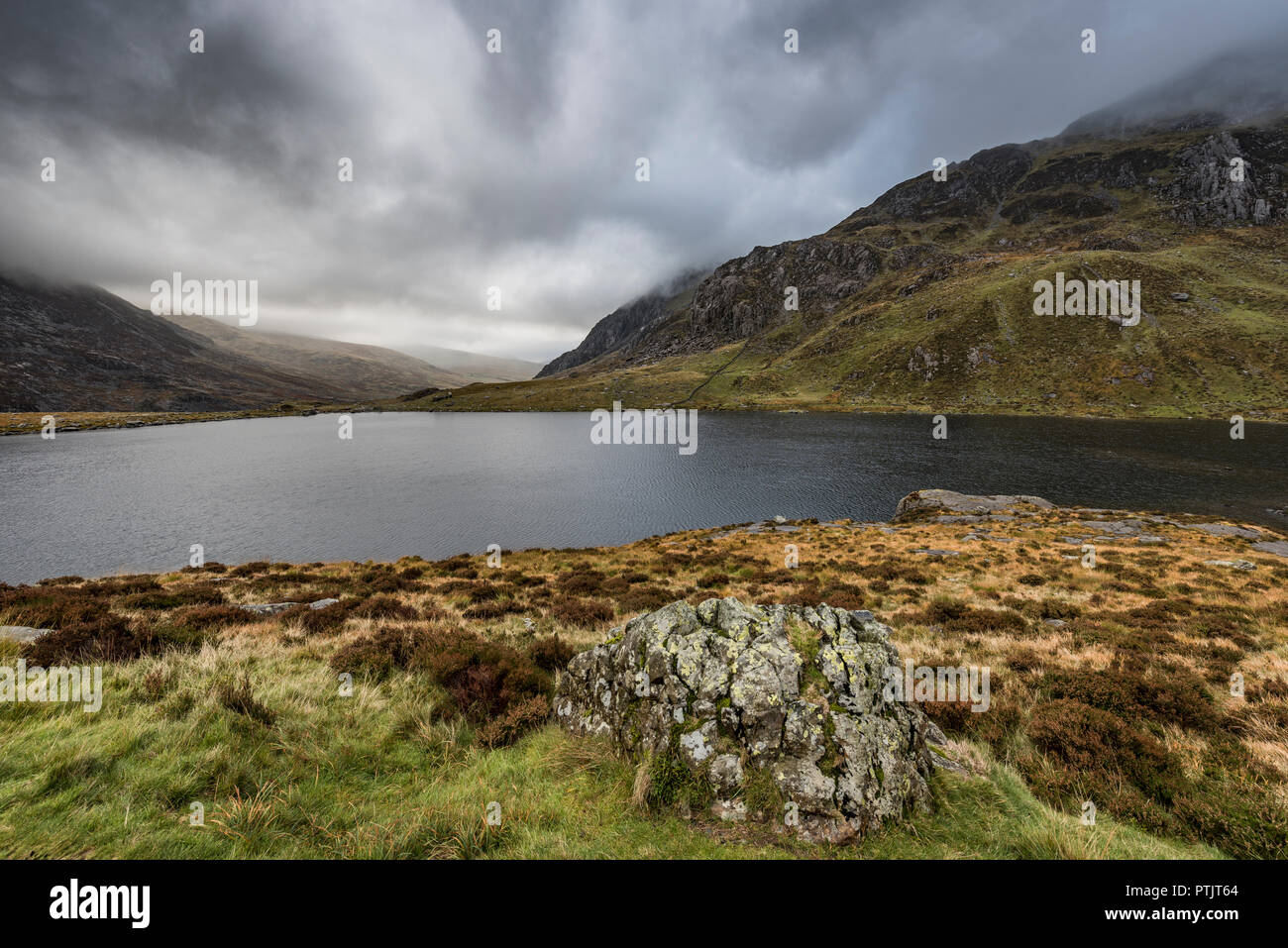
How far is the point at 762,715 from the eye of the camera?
6.42 meters

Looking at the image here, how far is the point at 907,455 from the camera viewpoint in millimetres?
76125

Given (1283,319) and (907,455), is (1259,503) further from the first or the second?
(1283,319)

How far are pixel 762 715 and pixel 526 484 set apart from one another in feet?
190

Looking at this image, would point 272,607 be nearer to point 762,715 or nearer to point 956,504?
point 762,715

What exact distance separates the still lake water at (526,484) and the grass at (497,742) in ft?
85.7

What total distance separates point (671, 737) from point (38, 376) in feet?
1079

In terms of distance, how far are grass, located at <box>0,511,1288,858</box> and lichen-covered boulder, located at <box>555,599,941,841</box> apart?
0.35 m

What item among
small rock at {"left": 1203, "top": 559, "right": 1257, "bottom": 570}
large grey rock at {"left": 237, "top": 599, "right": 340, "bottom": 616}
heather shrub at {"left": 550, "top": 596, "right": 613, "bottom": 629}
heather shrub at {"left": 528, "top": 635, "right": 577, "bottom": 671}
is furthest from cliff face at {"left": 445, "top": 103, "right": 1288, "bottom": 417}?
large grey rock at {"left": 237, "top": 599, "right": 340, "bottom": 616}

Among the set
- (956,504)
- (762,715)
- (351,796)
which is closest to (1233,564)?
(956,504)

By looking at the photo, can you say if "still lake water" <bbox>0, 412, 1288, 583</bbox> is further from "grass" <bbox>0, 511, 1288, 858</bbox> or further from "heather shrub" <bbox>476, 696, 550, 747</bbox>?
"heather shrub" <bbox>476, 696, 550, 747</bbox>

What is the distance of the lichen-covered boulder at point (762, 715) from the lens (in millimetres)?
5758

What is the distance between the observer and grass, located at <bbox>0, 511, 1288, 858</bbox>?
4875mm

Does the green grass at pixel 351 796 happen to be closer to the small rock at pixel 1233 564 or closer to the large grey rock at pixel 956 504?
the small rock at pixel 1233 564
